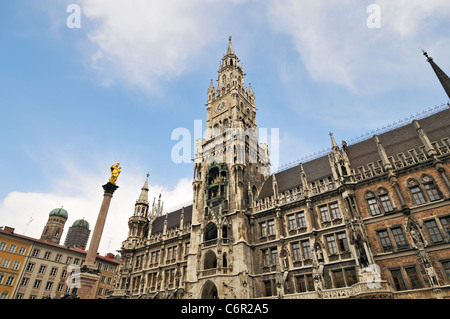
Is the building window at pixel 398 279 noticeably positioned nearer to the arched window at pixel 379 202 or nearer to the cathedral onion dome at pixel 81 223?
the arched window at pixel 379 202

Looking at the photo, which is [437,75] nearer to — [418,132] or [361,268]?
[418,132]

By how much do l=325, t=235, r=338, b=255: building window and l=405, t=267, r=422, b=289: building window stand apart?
20.1 ft

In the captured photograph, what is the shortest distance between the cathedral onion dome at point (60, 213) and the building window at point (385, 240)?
135 m

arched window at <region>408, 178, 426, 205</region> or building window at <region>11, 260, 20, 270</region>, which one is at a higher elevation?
arched window at <region>408, 178, 426, 205</region>

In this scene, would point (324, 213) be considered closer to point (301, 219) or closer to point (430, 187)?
point (301, 219)

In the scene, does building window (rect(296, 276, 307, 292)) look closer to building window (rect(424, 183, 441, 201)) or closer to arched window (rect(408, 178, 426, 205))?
arched window (rect(408, 178, 426, 205))

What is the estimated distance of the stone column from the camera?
21.1m

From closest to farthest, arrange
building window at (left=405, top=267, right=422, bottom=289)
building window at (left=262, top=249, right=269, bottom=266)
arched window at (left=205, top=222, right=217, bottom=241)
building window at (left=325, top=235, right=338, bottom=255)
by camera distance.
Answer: building window at (left=405, top=267, right=422, bottom=289) → building window at (left=325, top=235, right=338, bottom=255) → building window at (left=262, top=249, right=269, bottom=266) → arched window at (left=205, top=222, right=217, bottom=241)

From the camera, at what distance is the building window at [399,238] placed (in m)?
23.2

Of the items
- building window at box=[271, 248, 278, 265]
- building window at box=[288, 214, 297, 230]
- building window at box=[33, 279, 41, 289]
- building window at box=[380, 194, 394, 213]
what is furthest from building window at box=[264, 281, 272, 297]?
building window at box=[33, 279, 41, 289]

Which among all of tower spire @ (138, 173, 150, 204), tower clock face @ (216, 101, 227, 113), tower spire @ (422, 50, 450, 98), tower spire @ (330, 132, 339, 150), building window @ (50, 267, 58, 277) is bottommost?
building window @ (50, 267, 58, 277)

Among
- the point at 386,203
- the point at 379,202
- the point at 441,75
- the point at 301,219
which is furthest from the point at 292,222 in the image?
the point at 441,75
